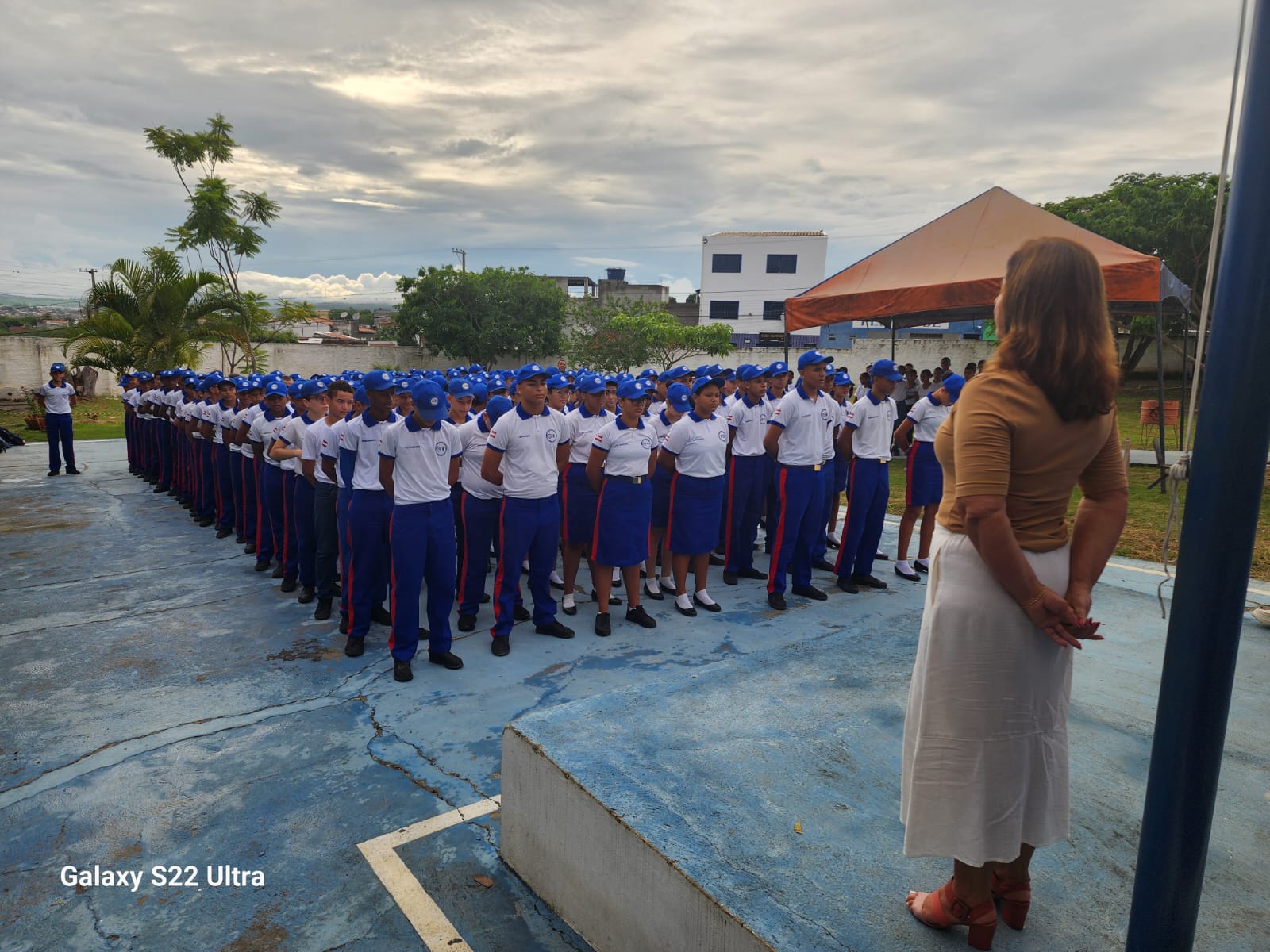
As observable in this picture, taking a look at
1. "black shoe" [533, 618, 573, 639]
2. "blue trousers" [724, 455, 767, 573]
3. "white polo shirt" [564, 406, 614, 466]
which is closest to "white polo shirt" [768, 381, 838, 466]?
"blue trousers" [724, 455, 767, 573]

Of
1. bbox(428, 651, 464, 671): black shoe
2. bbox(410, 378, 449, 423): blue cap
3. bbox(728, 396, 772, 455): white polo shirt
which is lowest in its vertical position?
bbox(428, 651, 464, 671): black shoe

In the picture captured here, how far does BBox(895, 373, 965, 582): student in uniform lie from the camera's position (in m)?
6.62

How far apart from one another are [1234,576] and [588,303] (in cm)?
3702

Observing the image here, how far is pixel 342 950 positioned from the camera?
2584 mm

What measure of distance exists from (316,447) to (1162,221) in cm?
2638

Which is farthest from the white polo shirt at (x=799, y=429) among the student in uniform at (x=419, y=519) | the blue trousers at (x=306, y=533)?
the blue trousers at (x=306, y=533)

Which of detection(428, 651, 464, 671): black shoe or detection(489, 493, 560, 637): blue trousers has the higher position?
detection(489, 493, 560, 637): blue trousers

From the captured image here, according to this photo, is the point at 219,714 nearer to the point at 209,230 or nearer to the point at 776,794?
the point at 776,794

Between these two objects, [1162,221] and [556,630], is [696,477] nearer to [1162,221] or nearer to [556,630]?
[556,630]

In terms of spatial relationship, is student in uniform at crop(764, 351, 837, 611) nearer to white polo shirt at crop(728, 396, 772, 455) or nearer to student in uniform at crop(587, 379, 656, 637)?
white polo shirt at crop(728, 396, 772, 455)

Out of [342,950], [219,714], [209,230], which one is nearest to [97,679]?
[219,714]

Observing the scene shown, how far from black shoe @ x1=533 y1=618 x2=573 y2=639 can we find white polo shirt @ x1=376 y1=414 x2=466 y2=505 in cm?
135

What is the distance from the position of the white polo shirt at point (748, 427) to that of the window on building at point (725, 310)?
3970 cm

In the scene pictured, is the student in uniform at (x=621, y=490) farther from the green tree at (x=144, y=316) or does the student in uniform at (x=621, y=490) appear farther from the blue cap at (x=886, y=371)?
the green tree at (x=144, y=316)
